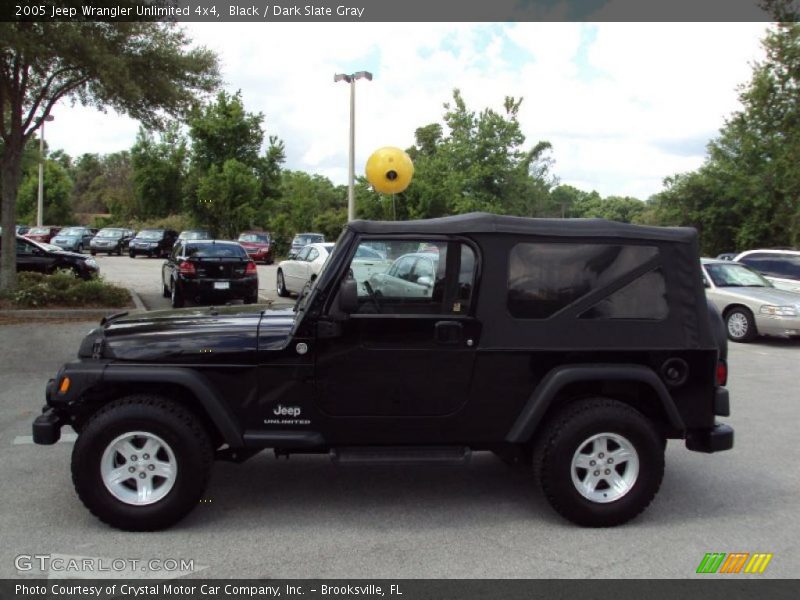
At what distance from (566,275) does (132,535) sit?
9.99 feet

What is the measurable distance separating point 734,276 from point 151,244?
97.8 ft

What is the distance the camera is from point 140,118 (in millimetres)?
14805

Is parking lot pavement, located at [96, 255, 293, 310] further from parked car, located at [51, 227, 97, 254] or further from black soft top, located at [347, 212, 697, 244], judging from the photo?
parked car, located at [51, 227, 97, 254]

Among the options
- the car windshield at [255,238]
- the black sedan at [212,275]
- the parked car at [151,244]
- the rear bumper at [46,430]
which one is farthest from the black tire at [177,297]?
the parked car at [151,244]

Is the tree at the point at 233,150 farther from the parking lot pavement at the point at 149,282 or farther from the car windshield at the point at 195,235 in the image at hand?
the parking lot pavement at the point at 149,282

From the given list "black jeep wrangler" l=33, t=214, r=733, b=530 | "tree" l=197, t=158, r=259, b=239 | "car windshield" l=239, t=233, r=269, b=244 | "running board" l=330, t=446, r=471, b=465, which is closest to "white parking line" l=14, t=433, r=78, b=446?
"black jeep wrangler" l=33, t=214, r=733, b=530

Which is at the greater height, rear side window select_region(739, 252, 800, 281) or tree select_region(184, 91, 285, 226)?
tree select_region(184, 91, 285, 226)

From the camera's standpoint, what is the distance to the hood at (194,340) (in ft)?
14.4

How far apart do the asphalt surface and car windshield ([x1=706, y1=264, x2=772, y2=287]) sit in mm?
8471

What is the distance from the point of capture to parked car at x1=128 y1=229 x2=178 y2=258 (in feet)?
121

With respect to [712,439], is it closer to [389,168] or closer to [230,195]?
[389,168]

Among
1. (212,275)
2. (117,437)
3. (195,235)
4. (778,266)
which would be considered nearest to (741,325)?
(778,266)

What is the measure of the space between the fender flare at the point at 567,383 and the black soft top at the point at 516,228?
0.84 meters

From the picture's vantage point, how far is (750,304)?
42.9 feet
